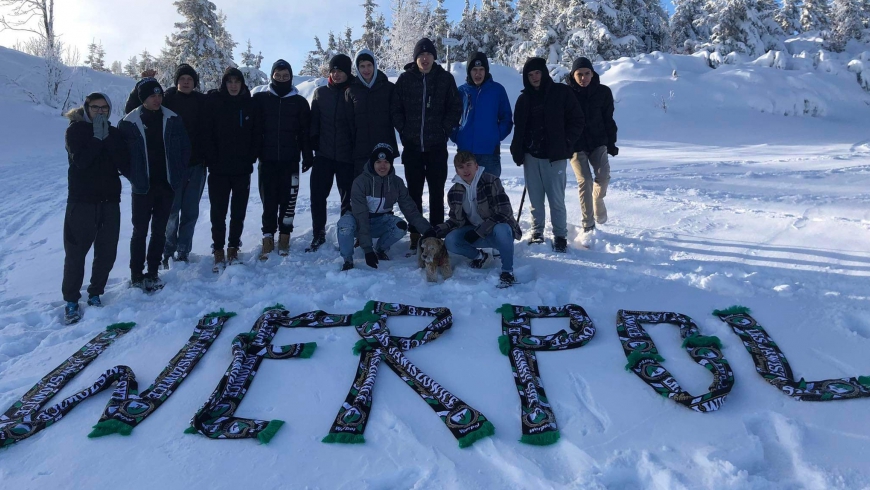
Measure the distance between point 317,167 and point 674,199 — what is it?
4473 millimetres

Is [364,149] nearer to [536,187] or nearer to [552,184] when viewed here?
[536,187]

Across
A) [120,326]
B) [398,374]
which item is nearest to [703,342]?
[398,374]

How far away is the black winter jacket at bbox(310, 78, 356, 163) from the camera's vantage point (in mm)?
5352

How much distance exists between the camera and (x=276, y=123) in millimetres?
5301

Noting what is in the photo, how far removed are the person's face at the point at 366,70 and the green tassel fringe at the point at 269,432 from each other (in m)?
3.51

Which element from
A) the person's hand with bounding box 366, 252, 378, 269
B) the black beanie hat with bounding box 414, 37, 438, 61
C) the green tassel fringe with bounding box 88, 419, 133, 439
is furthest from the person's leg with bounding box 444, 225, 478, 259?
the green tassel fringe with bounding box 88, 419, 133, 439

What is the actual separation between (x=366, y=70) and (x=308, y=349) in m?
2.89

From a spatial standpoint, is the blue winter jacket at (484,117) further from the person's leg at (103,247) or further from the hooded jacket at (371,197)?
the person's leg at (103,247)

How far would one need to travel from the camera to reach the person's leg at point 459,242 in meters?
4.86

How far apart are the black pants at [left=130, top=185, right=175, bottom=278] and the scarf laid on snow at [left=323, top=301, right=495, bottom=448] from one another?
220cm

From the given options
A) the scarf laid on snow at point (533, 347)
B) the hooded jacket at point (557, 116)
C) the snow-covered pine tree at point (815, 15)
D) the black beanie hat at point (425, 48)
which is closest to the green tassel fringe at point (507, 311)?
the scarf laid on snow at point (533, 347)

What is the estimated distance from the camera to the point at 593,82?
5.62 meters

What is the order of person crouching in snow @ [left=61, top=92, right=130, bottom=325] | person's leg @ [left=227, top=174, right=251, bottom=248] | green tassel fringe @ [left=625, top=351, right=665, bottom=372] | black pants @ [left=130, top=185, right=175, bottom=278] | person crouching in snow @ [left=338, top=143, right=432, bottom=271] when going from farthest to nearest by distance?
person's leg @ [left=227, top=174, right=251, bottom=248]
person crouching in snow @ [left=338, top=143, right=432, bottom=271]
black pants @ [left=130, top=185, right=175, bottom=278]
person crouching in snow @ [left=61, top=92, right=130, bottom=325]
green tassel fringe @ [left=625, top=351, right=665, bottom=372]

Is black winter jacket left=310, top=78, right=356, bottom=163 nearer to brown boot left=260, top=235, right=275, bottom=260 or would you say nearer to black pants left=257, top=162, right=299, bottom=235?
black pants left=257, top=162, right=299, bottom=235
